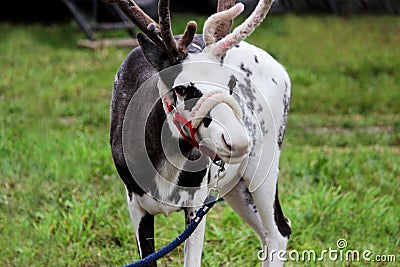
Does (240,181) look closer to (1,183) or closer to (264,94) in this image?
(264,94)

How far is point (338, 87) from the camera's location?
364 inches

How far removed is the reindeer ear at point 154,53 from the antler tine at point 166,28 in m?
0.06

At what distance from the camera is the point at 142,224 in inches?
133

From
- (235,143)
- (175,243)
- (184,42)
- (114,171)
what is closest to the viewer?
(235,143)

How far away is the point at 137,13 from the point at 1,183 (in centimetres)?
290

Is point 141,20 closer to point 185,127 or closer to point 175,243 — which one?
point 185,127

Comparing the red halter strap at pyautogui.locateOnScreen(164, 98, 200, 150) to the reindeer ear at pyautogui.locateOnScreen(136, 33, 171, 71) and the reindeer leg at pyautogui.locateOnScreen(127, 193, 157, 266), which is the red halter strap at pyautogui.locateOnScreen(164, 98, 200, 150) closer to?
the reindeer ear at pyautogui.locateOnScreen(136, 33, 171, 71)

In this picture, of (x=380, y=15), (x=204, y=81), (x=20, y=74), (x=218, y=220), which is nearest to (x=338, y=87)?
(x=380, y=15)

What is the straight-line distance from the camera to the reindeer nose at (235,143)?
2.69 metres

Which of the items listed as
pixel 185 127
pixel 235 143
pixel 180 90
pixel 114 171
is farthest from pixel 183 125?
pixel 114 171

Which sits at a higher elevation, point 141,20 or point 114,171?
point 141,20

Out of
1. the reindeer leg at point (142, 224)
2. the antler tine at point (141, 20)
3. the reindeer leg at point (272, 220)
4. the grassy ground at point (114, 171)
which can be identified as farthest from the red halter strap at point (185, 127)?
the grassy ground at point (114, 171)

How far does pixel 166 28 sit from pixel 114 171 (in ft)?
9.31

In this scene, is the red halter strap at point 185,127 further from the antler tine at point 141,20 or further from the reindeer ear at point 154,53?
the antler tine at point 141,20
